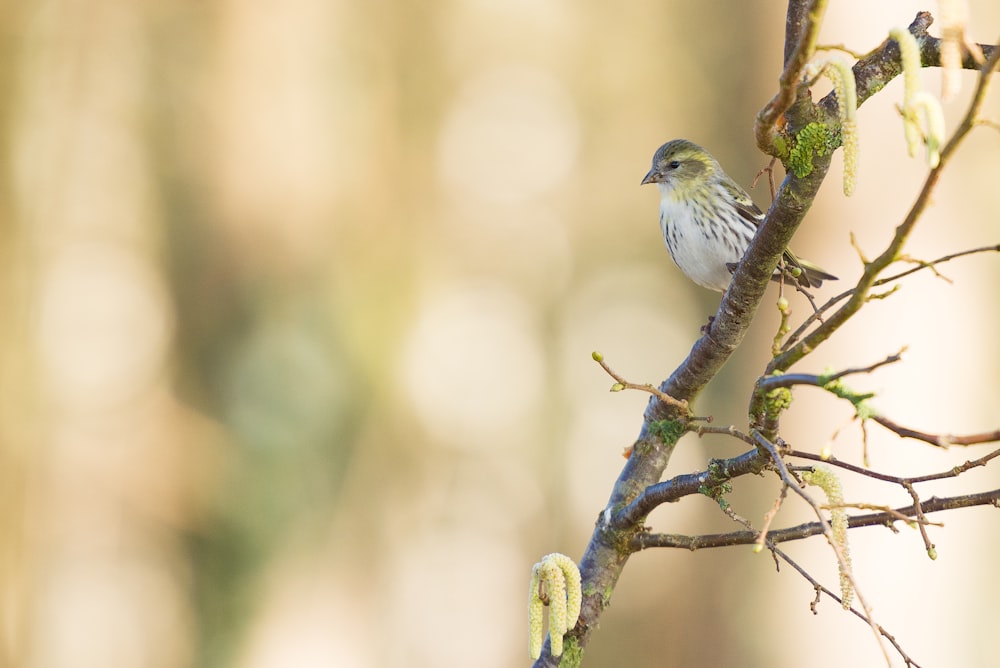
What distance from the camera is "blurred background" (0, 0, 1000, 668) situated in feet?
17.7

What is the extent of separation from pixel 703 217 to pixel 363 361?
4.89 meters

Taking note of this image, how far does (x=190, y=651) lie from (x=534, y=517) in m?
3.97

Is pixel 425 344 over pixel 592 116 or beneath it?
beneath

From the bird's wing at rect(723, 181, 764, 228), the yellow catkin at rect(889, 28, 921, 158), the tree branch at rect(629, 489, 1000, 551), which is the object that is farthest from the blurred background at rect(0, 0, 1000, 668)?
the yellow catkin at rect(889, 28, 921, 158)

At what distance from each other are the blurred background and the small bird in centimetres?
112

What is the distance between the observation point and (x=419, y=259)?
9.73 meters

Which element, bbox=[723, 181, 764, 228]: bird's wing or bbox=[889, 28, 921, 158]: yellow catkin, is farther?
bbox=[723, 181, 764, 228]: bird's wing

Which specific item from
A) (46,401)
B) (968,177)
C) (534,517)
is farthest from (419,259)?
(968,177)

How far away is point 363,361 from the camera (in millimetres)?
8711

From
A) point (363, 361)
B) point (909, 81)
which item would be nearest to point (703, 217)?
point (909, 81)

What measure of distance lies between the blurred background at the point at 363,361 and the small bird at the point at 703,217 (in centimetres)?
112

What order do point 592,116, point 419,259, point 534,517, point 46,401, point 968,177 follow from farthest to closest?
point 592,116 < point 534,517 < point 419,259 < point 46,401 < point 968,177

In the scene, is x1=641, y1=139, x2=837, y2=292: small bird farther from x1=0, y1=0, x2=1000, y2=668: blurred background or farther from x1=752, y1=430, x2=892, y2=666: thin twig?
x1=752, y1=430, x2=892, y2=666: thin twig

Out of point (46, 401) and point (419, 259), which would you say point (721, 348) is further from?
point (419, 259)
